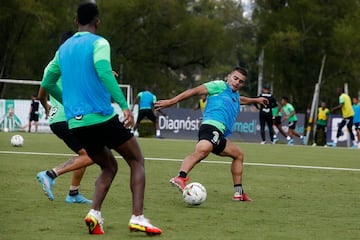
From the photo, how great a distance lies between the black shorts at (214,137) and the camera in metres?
10.7

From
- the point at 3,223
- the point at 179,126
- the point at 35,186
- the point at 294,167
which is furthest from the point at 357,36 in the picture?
the point at 3,223

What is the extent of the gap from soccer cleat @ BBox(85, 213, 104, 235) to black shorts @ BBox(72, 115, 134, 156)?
665 mm

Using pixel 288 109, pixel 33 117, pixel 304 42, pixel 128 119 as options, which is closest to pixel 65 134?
pixel 128 119

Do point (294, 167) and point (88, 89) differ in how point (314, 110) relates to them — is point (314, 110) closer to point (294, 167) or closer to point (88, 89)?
point (294, 167)

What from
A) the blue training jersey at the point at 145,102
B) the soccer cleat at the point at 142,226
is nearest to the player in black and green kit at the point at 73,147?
the soccer cleat at the point at 142,226

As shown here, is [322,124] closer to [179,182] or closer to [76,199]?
[179,182]

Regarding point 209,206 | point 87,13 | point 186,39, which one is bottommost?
point 209,206

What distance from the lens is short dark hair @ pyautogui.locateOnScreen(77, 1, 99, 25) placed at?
7.37 meters

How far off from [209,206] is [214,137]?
3.72 ft

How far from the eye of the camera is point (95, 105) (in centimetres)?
721

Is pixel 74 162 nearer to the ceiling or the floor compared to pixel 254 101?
nearer to the floor

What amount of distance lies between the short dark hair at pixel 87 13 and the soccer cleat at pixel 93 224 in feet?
5.85

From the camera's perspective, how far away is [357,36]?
176 ft

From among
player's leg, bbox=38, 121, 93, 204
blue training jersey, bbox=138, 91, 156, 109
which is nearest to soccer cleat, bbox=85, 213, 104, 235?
player's leg, bbox=38, 121, 93, 204
